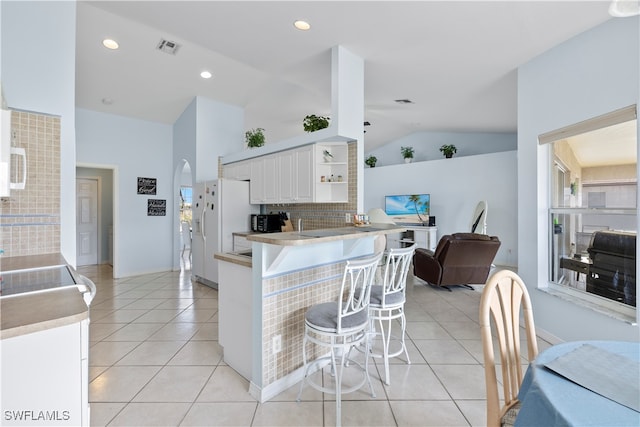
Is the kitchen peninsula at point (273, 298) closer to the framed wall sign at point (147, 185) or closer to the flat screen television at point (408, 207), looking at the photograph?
the framed wall sign at point (147, 185)

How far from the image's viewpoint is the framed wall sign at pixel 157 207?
5.66 m

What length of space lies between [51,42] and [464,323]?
4797 mm

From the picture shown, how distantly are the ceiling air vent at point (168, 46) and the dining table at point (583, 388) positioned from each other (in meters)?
4.73

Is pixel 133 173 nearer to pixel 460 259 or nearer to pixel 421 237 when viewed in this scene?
pixel 460 259

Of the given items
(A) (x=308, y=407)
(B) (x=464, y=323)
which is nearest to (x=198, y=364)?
(A) (x=308, y=407)

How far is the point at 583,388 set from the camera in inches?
35.9

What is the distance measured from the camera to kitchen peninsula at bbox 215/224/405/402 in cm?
199

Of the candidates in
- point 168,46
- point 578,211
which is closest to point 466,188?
point 578,211

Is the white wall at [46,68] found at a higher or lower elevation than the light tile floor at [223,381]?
higher

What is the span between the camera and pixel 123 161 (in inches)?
212

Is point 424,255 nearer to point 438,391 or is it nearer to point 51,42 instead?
point 438,391

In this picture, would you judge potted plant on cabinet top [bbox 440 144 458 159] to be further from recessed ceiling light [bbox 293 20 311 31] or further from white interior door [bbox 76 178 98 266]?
white interior door [bbox 76 178 98 266]

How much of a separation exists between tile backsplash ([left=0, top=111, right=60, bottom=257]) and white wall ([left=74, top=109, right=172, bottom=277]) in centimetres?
313

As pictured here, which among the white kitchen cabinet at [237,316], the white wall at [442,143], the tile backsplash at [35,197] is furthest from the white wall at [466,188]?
the tile backsplash at [35,197]
